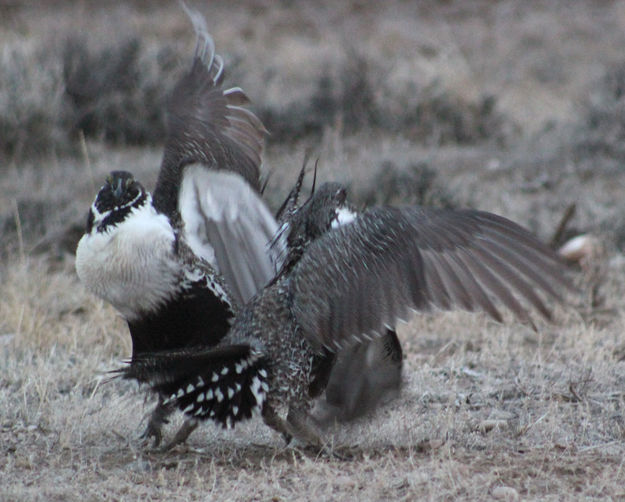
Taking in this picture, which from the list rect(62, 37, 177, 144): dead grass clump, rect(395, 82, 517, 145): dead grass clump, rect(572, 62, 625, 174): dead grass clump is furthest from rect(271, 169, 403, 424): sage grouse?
rect(395, 82, 517, 145): dead grass clump

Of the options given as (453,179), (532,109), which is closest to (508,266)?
(453,179)

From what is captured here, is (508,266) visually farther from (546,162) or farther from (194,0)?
(194,0)

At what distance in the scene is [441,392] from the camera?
5383 mm

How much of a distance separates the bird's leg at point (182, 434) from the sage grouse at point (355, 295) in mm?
311

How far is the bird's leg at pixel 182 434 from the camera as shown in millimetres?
4650

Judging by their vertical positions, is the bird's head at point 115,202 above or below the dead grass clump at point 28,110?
below

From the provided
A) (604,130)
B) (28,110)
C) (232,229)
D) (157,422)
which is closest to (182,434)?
(157,422)

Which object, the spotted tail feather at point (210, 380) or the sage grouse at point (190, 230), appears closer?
the spotted tail feather at point (210, 380)

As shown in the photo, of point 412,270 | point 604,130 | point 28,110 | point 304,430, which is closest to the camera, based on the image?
point 412,270

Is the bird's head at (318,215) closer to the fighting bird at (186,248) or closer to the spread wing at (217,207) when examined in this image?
the fighting bird at (186,248)

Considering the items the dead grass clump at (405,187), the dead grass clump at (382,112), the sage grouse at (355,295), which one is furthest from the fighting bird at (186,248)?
the dead grass clump at (382,112)

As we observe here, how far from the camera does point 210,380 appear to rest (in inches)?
169

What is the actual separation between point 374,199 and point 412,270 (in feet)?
16.2

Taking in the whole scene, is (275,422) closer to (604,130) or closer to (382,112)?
(604,130)
